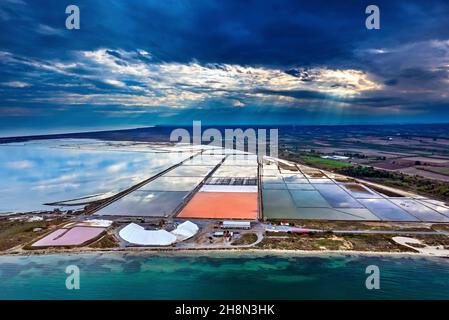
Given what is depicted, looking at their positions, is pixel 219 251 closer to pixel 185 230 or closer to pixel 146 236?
pixel 185 230

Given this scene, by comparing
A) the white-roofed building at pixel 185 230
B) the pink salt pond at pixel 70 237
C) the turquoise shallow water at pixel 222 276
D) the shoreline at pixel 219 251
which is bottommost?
the turquoise shallow water at pixel 222 276

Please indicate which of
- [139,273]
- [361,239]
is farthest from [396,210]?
[139,273]

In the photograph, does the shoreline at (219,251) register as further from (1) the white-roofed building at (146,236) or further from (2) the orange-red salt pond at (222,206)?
(2) the orange-red salt pond at (222,206)

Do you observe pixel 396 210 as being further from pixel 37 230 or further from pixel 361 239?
pixel 37 230

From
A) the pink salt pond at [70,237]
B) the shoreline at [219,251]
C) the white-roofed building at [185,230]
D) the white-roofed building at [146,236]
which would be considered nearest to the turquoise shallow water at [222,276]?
the shoreline at [219,251]

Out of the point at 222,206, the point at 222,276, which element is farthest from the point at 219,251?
the point at 222,206

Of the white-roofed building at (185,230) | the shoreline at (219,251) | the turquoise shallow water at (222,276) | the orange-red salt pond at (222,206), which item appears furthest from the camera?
the orange-red salt pond at (222,206)
